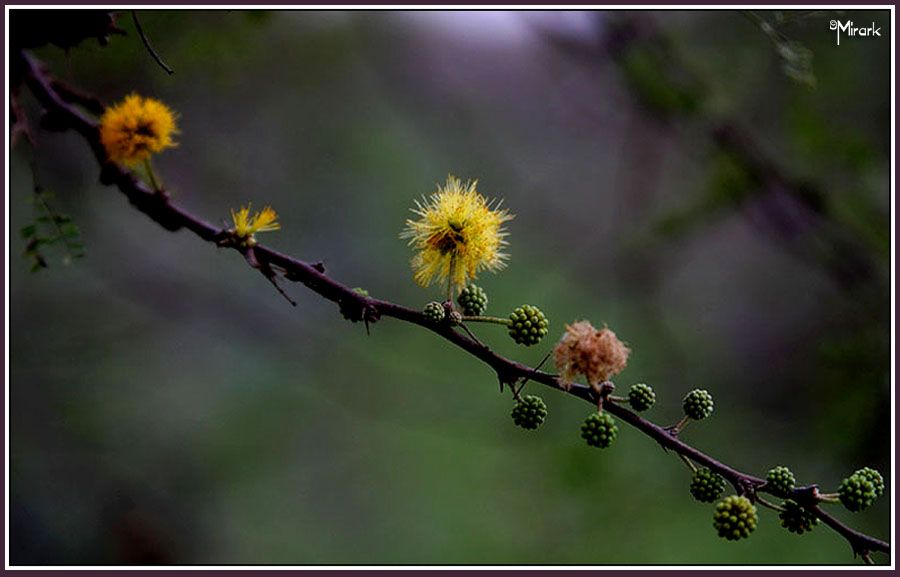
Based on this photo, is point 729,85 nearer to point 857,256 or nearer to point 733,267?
point 857,256

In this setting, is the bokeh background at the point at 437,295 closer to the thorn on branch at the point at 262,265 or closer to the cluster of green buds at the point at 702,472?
the thorn on branch at the point at 262,265

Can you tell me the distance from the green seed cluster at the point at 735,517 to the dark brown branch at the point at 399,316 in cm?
3

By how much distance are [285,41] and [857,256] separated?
7.26 ft

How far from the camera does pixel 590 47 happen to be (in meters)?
2.31

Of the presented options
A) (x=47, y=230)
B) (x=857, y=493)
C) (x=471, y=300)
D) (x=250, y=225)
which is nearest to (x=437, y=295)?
(x=471, y=300)

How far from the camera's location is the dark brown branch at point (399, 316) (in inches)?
34.7

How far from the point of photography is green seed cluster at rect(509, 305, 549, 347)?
3.12 feet

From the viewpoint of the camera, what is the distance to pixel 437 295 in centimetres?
145

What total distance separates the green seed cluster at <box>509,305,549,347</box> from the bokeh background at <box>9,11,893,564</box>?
0.56m

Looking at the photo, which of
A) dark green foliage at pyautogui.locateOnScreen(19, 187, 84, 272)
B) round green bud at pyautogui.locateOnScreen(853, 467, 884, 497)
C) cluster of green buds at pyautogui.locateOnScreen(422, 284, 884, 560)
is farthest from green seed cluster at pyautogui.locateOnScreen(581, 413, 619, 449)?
dark green foliage at pyautogui.locateOnScreen(19, 187, 84, 272)

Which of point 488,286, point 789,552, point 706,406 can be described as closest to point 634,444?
point 789,552

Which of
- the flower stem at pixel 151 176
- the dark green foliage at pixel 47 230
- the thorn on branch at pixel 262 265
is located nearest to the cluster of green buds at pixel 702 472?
the thorn on branch at pixel 262 265

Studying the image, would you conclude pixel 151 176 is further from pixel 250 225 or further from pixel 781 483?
pixel 781 483

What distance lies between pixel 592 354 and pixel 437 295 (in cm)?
60
